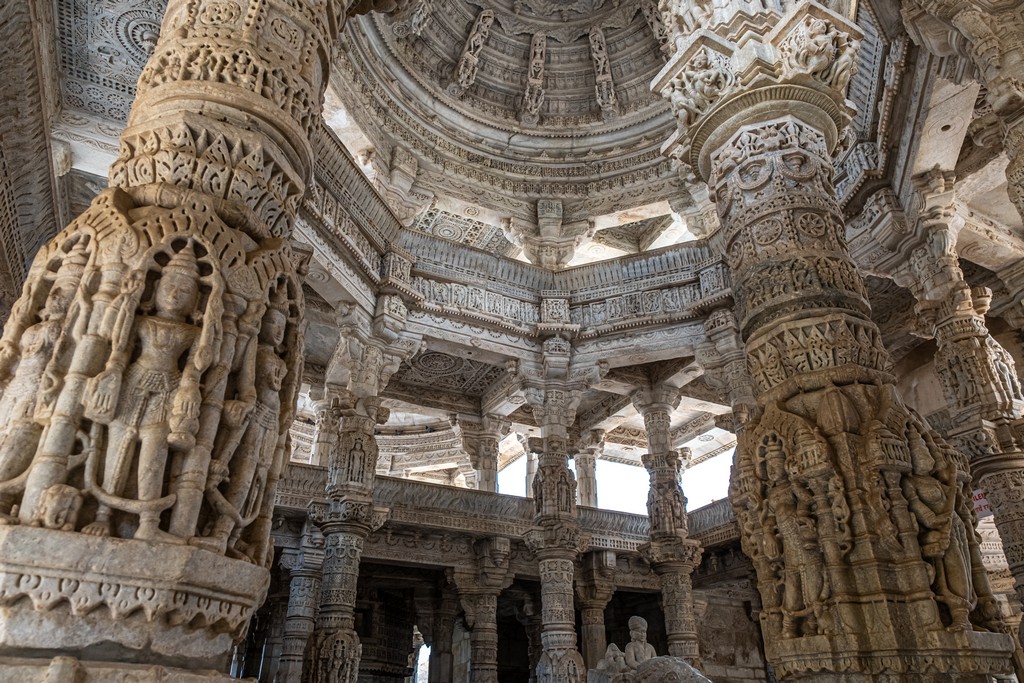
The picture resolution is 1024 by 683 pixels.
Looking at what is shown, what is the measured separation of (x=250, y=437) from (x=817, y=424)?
2.73m

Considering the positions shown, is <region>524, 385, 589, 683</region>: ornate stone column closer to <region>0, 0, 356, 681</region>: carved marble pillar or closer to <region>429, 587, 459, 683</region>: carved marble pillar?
<region>429, 587, 459, 683</region>: carved marble pillar

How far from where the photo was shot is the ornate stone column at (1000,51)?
14.5 feet

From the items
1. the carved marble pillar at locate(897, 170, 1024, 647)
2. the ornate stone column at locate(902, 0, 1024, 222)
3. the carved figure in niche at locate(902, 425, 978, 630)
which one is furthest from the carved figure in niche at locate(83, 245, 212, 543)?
the carved marble pillar at locate(897, 170, 1024, 647)

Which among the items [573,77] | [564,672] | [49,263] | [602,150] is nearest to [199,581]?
[49,263]

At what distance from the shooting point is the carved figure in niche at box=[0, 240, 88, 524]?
71.2 inches

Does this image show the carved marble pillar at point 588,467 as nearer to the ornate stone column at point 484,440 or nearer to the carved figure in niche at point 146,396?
the ornate stone column at point 484,440

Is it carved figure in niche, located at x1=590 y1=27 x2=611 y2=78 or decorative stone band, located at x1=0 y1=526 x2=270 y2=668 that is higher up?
carved figure in niche, located at x1=590 y1=27 x2=611 y2=78

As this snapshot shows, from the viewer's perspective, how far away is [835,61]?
14.1 feet

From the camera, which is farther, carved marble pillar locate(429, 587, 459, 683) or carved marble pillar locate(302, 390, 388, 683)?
carved marble pillar locate(429, 587, 459, 683)

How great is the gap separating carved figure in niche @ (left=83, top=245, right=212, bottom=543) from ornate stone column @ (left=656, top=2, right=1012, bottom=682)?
110 inches

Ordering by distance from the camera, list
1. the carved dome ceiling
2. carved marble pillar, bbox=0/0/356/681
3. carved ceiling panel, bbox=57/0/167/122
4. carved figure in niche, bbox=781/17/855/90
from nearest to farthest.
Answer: carved marble pillar, bbox=0/0/356/681
carved figure in niche, bbox=781/17/855/90
carved ceiling panel, bbox=57/0/167/122
the carved dome ceiling

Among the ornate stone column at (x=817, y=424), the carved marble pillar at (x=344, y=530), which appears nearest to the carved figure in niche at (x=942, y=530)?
the ornate stone column at (x=817, y=424)

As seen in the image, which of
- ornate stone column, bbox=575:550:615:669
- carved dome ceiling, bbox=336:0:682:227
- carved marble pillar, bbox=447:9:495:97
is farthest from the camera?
carved marble pillar, bbox=447:9:495:97

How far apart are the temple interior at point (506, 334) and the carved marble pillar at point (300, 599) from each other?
5 centimetres
